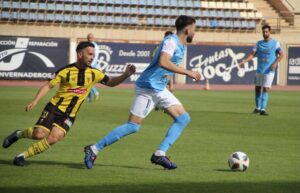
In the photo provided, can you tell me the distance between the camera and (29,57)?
32.3 meters

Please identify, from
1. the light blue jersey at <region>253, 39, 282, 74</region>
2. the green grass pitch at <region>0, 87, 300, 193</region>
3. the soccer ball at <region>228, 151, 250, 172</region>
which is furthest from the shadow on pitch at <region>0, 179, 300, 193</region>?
the light blue jersey at <region>253, 39, 282, 74</region>

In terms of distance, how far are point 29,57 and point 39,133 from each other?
2325 cm

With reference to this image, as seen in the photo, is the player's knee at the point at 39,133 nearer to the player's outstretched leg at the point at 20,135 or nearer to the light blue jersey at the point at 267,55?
the player's outstretched leg at the point at 20,135

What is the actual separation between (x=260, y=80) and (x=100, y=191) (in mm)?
13646

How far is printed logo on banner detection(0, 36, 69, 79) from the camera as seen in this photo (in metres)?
31.9

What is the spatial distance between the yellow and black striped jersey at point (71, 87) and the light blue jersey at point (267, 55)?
11.8m

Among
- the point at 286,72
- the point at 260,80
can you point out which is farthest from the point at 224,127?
the point at 286,72

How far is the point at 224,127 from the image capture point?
15961 mm

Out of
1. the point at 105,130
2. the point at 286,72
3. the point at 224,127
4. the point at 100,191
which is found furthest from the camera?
the point at 286,72

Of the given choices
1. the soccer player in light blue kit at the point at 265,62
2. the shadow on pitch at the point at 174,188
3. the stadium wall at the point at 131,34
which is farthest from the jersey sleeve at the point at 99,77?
the stadium wall at the point at 131,34

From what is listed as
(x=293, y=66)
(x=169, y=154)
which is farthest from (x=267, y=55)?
(x=293, y=66)

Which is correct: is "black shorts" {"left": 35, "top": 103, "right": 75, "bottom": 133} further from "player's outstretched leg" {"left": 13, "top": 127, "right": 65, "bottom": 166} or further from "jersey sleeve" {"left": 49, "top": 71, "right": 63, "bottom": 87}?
"jersey sleeve" {"left": 49, "top": 71, "right": 63, "bottom": 87}

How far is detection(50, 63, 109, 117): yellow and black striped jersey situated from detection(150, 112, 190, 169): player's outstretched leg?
121cm

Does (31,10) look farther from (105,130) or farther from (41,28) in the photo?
(105,130)
